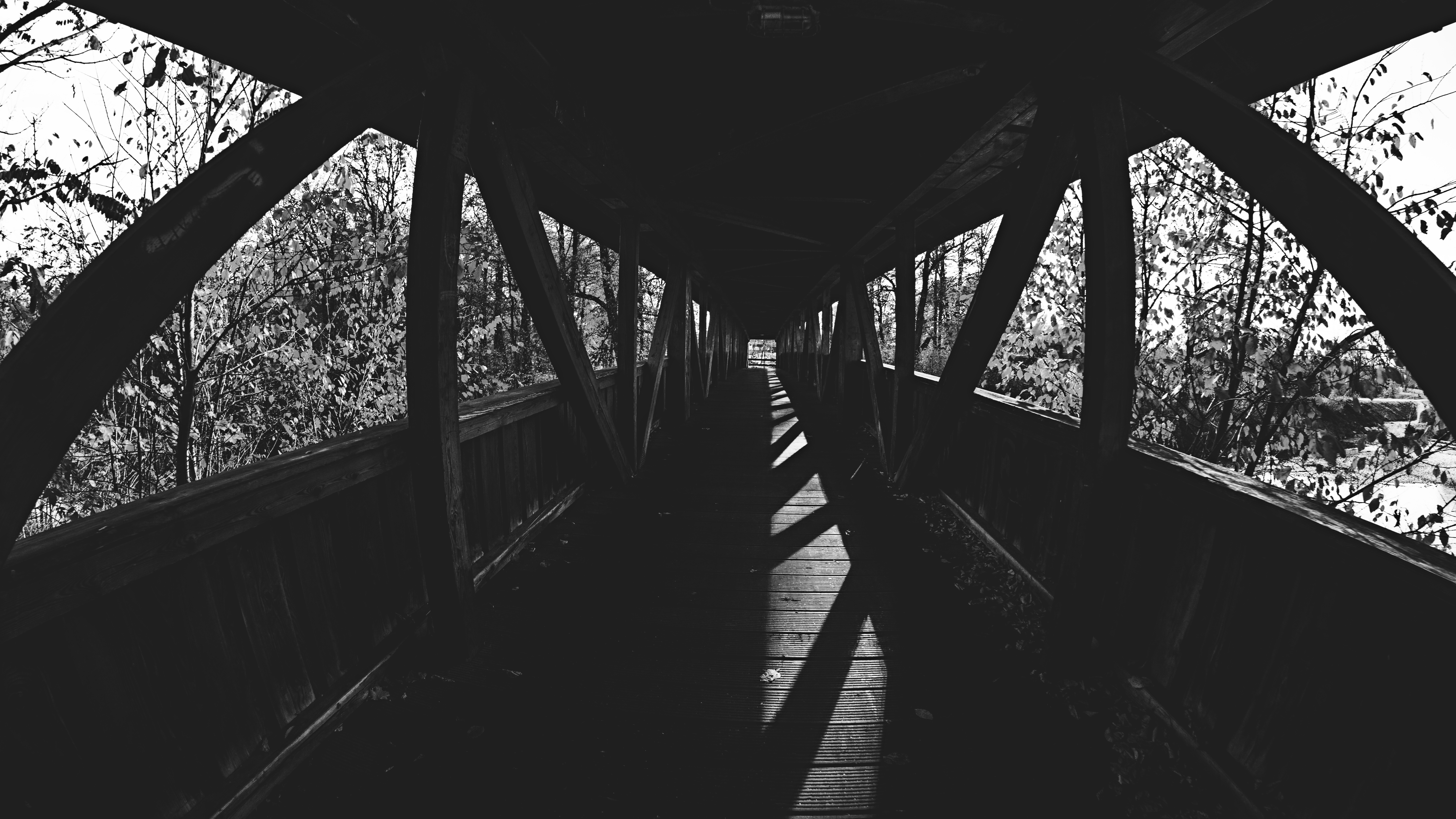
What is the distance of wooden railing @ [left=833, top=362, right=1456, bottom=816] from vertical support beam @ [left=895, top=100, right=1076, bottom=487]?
1.01 metres

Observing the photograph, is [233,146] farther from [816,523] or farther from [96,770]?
[816,523]

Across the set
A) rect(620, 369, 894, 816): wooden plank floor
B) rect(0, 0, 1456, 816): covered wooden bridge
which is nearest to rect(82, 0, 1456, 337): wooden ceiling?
rect(0, 0, 1456, 816): covered wooden bridge

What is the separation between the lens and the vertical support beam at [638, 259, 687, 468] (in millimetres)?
6953

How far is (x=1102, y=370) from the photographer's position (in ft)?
8.43

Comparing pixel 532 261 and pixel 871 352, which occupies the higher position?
pixel 532 261

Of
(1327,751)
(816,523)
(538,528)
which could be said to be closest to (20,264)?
(538,528)

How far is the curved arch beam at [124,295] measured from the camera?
4.32 feet

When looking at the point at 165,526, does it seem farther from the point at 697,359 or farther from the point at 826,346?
the point at 826,346

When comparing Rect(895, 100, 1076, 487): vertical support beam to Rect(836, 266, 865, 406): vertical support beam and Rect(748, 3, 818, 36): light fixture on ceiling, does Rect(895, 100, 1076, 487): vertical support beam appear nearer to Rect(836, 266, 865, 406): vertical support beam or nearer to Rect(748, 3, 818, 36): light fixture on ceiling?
Rect(748, 3, 818, 36): light fixture on ceiling

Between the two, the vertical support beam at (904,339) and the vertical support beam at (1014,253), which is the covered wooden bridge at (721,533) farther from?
the vertical support beam at (904,339)

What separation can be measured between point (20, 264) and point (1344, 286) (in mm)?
7552

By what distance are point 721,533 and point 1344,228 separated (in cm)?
391

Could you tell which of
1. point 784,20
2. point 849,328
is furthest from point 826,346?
point 784,20

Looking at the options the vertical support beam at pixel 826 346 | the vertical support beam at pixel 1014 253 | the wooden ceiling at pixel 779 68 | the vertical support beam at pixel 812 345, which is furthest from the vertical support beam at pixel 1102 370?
the vertical support beam at pixel 812 345
